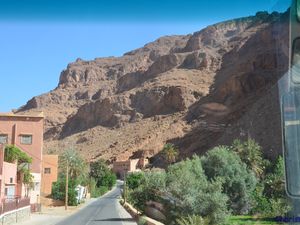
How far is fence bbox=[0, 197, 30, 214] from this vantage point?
31.3 meters

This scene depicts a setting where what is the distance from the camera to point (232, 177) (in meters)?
37.7

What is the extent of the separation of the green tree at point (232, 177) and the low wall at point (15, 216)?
14.4 meters

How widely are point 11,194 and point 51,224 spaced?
7668 mm

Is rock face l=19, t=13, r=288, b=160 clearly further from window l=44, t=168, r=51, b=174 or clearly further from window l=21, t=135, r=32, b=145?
window l=21, t=135, r=32, b=145

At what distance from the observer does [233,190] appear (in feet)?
121

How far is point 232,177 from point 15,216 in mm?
16330

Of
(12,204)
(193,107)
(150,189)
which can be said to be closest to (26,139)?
(12,204)

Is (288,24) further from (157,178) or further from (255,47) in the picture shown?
(255,47)

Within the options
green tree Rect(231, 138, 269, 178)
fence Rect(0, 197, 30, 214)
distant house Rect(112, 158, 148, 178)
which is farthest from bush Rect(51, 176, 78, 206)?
distant house Rect(112, 158, 148, 178)

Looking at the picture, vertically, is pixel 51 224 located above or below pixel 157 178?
below

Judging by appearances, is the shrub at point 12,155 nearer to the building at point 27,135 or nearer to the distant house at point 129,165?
the building at point 27,135

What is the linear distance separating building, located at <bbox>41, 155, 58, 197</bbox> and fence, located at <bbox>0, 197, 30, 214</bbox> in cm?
2114

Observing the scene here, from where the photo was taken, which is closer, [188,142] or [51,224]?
[51,224]

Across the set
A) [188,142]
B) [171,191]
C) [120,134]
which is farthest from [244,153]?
[120,134]
